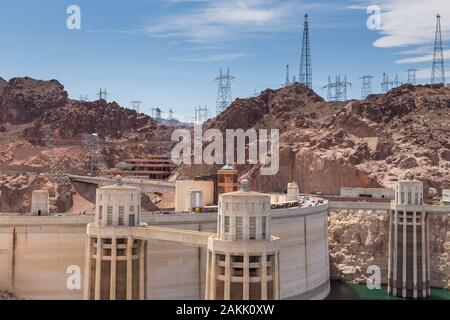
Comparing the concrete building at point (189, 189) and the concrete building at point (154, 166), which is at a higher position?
the concrete building at point (154, 166)

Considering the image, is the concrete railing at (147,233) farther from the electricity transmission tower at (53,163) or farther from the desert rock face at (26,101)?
the desert rock face at (26,101)

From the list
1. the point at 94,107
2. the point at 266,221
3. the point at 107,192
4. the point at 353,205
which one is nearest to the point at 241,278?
the point at 266,221

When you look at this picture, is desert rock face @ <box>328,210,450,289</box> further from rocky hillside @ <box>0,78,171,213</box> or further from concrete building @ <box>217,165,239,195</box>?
rocky hillside @ <box>0,78,171,213</box>

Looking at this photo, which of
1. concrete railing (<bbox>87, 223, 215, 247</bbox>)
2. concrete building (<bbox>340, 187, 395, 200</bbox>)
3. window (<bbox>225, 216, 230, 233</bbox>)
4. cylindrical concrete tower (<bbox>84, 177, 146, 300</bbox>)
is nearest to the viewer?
window (<bbox>225, 216, 230, 233</bbox>)

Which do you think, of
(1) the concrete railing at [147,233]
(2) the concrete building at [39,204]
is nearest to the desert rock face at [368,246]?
(2) the concrete building at [39,204]

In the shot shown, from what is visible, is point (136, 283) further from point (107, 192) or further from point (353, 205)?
point (353, 205)

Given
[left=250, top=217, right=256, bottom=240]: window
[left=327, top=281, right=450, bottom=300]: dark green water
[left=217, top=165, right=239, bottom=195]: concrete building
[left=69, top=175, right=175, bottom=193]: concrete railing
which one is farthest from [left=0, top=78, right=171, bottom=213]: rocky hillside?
[left=250, top=217, right=256, bottom=240]: window
